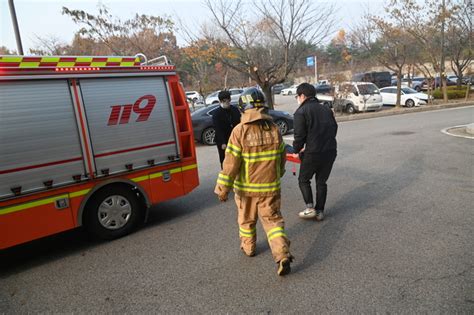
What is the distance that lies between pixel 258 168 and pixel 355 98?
55.1 ft

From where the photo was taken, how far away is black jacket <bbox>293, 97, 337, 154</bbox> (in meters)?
4.32

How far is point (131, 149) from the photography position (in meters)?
4.44

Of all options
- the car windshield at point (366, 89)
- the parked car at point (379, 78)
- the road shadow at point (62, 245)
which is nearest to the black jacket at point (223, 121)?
the road shadow at point (62, 245)

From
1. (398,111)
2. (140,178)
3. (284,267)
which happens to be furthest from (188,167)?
(398,111)

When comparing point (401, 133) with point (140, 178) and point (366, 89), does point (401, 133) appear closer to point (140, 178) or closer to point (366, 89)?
point (366, 89)

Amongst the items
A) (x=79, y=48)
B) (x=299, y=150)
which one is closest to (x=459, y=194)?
(x=299, y=150)

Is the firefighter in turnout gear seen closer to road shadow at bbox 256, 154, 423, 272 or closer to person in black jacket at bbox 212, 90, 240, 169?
road shadow at bbox 256, 154, 423, 272

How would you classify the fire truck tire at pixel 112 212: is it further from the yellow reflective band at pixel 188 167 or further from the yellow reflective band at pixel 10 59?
the yellow reflective band at pixel 10 59

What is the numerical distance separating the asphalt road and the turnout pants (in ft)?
0.79

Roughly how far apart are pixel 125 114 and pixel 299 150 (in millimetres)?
2233

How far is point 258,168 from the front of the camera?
3.36 metres

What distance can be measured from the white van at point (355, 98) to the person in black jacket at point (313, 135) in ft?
47.4

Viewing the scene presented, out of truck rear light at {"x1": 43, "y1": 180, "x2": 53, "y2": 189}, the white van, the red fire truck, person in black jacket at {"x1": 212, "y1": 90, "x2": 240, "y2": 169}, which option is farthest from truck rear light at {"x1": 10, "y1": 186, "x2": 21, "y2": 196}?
the white van

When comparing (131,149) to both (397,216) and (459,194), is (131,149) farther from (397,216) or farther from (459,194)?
(459,194)
